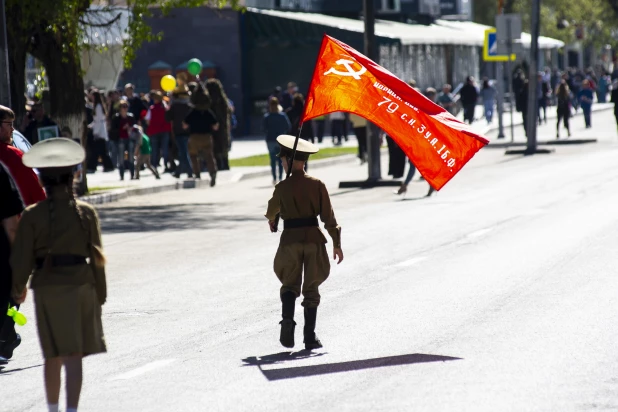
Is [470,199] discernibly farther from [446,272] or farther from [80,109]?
[446,272]

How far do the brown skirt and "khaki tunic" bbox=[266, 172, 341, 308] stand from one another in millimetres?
2450

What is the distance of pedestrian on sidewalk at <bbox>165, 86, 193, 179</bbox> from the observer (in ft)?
92.0

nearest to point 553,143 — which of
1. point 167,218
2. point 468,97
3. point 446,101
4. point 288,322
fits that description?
point 446,101

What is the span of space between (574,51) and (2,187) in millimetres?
89683

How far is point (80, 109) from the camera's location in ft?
79.6

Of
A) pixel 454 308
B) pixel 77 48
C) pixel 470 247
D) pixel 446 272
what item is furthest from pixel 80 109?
pixel 454 308

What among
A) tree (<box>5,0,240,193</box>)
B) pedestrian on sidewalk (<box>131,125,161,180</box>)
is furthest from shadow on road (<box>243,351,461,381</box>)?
pedestrian on sidewalk (<box>131,125,161,180</box>)

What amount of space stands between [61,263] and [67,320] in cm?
30

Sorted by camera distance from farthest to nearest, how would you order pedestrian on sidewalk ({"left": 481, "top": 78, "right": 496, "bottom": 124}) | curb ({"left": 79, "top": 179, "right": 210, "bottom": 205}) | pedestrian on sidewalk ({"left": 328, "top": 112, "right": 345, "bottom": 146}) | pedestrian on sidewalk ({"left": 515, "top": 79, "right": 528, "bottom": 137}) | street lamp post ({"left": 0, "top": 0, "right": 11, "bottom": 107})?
pedestrian on sidewalk ({"left": 481, "top": 78, "right": 496, "bottom": 124}) → pedestrian on sidewalk ({"left": 328, "top": 112, "right": 345, "bottom": 146}) → pedestrian on sidewalk ({"left": 515, "top": 79, "right": 528, "bottom": 137}) → curb ({"left": 79, "top": 179, "right": 210, "bottom": 205}) → street lamp post ({"left": 0, "top": 0, "right": 11, "bottom": 107})

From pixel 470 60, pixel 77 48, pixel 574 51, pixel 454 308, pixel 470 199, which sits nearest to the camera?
pixel 454 308

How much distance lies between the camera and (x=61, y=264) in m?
7.20

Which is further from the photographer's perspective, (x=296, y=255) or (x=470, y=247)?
(x=470, y=247)

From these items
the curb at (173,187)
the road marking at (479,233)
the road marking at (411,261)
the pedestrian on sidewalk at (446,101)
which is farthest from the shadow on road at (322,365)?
the pedestrian on sidewalk at (446,101)

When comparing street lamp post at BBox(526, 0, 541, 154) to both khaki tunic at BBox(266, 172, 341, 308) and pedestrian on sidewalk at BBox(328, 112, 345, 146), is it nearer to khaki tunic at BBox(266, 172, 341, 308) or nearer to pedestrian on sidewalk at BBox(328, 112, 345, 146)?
pedestrian on sidewalk at BBox(328, 112, 345, 146)
